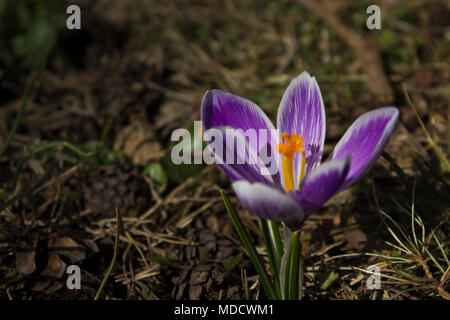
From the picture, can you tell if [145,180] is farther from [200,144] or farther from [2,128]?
[2,128]

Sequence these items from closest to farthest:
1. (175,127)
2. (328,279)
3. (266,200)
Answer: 1. (266,200)
2. (328,279)
3. (175,127)

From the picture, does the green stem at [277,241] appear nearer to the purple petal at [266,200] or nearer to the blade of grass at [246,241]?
the blade of grass at [246,241]

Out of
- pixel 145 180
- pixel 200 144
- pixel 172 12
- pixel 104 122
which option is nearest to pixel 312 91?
pixel 200 144

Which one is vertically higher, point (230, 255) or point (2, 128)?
point (2, 128)

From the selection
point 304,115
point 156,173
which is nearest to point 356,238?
point 304,115

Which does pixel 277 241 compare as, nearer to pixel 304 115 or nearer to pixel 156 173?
pixel 304 115

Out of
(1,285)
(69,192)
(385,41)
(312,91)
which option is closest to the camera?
(312,91)

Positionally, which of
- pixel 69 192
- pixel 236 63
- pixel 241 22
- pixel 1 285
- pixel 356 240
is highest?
pixel 241 22
